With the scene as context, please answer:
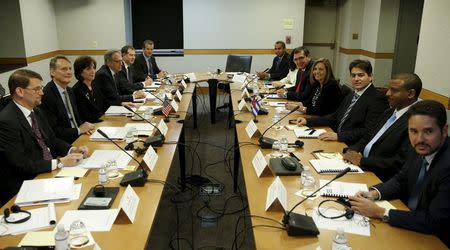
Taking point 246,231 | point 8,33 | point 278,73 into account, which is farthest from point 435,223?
point 8,33

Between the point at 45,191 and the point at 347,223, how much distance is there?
1.48 m

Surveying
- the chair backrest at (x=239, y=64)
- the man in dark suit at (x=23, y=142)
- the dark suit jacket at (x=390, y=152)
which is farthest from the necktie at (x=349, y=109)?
the chair backrest at (x=239, y=64)

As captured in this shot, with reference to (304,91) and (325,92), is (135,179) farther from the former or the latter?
(304,91)

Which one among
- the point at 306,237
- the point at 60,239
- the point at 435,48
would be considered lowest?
the point at 306,237

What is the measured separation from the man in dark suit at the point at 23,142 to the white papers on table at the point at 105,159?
0.06m

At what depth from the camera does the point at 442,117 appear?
1769 millimetres

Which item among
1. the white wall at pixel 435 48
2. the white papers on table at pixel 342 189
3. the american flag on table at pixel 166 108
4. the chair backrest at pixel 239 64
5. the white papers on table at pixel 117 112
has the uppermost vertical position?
the white wall at pixel 435 48

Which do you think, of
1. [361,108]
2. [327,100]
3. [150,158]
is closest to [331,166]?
[361,108]

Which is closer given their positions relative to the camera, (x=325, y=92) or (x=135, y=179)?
(x=135, y=179)

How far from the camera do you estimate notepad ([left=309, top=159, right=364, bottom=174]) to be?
2322mm

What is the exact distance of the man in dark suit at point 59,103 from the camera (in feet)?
10.2

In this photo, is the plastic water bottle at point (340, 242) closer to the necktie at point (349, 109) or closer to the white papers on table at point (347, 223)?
the white papers on table at point (347, 223)

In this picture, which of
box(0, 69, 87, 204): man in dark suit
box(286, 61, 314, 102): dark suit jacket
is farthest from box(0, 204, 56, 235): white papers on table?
box(286, 61, 314, 102): dark suit jacket

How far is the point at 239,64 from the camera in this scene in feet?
23.5
